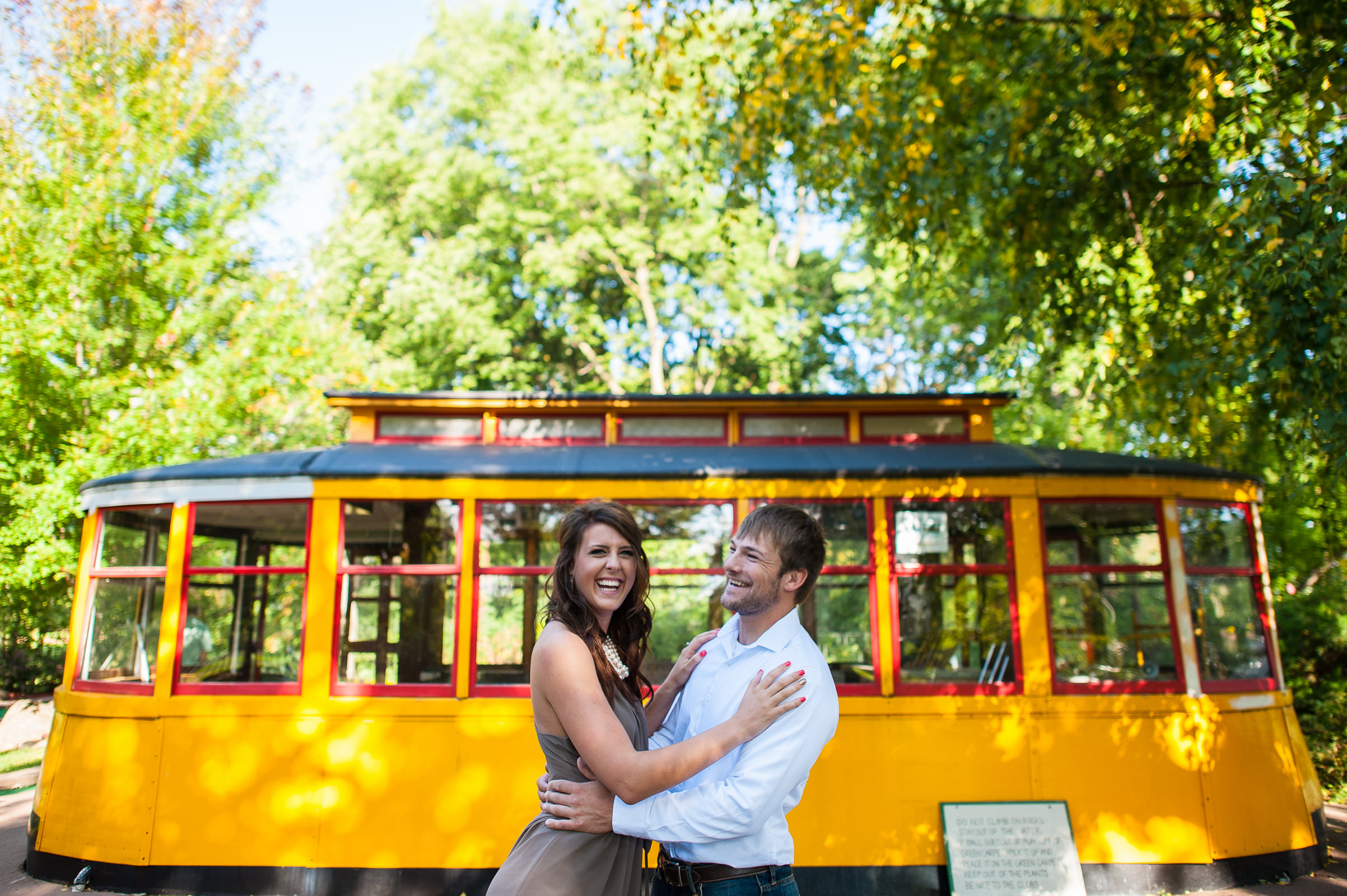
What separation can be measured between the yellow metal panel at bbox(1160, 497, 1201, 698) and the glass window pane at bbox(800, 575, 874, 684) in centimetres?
215

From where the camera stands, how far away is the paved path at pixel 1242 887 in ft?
17.3

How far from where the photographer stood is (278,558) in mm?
9383

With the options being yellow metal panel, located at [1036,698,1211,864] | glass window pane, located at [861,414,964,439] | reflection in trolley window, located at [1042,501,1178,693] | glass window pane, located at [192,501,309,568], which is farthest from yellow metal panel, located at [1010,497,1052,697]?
glass window pane, located at [192,501,309,568]

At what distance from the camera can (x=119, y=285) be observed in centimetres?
1084

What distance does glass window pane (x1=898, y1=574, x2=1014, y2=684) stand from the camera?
579cm

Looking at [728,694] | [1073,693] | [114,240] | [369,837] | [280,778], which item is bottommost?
[369,837]

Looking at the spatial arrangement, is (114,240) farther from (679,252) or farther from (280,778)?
(679,252)

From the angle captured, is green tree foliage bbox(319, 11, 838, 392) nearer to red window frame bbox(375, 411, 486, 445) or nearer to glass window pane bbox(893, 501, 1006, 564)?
red window frame bbox(375, 411, 486, 445)

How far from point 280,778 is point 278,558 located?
453 centimetres

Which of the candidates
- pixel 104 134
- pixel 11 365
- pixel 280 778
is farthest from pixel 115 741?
pixel 104 134

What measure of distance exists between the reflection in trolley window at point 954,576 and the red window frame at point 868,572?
17 centimetres

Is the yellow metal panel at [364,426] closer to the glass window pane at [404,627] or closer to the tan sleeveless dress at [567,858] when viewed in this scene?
the glass window pane at [404,627]

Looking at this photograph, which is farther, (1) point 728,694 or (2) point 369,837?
(2) point 369,837

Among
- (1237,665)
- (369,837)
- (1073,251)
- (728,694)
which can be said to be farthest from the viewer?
(1073,251)
